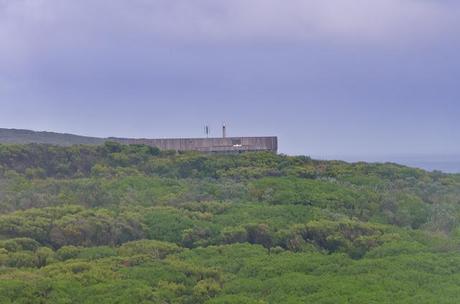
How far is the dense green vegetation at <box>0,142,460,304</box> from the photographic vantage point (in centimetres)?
920

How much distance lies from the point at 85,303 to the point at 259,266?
2530 mm

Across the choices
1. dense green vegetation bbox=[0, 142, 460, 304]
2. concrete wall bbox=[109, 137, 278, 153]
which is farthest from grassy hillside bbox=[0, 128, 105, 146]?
dense green vegetation bbox=[0, 142, 460, 304]

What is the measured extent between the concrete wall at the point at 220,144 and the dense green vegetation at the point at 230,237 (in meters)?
7.91

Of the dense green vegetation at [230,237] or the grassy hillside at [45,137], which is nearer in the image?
the dense green vegetation at [230,237]

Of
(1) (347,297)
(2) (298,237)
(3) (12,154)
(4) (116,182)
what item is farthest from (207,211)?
(3) (12,154)

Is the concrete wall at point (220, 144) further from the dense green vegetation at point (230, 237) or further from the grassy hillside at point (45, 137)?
the dense green vegetation at point (230, 237)

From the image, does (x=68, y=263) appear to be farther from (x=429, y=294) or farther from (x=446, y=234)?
(x=446, y=234)

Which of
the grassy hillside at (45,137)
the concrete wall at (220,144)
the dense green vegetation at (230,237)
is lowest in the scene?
the dense green vegetation at (230,237)

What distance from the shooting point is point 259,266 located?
10250mm

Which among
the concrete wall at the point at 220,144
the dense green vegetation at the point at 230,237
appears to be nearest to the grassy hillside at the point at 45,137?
the concrete wall at the point at 220,144

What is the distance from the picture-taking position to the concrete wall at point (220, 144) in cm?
2777

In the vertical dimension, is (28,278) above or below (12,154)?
below

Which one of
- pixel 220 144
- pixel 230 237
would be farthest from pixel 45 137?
pixel 230 237

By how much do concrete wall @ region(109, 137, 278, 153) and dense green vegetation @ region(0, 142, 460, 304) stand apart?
311 inches
